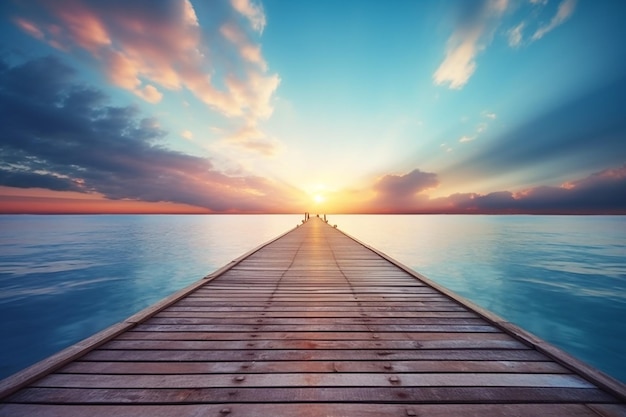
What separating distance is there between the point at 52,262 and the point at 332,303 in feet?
89.9

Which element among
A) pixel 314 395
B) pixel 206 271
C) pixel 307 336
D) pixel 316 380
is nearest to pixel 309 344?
pixel 307 336

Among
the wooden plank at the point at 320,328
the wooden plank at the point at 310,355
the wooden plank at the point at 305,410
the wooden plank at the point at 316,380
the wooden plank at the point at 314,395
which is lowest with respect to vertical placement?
the wooden plank at the point at 305,410

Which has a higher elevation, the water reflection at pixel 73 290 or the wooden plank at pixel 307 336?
the wooden plank at pixel 307 336

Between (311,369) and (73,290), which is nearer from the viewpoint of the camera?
(311,369)

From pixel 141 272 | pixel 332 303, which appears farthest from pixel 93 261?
pixel 332 303

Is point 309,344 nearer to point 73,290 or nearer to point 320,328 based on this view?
point 320,328

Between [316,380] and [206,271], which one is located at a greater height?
[316,380]

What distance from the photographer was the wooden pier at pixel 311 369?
7.25 feet

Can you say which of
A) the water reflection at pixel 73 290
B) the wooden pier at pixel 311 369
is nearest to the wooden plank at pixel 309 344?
the wooden pier at pixel 311 369

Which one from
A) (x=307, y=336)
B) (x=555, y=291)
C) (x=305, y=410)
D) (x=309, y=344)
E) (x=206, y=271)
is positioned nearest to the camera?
(x=305, y=410)

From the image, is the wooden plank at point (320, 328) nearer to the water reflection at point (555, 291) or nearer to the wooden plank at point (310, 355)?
the wooden plank at point (310, 355)

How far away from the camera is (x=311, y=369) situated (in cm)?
268

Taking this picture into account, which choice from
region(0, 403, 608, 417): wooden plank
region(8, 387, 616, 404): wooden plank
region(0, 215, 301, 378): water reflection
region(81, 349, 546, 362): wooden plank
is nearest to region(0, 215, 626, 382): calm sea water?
region(0, 215, 301, 378): water reflection

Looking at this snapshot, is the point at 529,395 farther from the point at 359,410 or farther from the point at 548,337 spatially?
the point at 548,337
